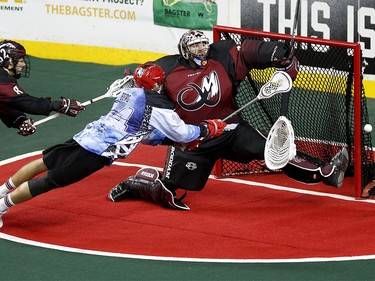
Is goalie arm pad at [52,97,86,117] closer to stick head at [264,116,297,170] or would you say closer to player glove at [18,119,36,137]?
player glove at [18,119,36,137]

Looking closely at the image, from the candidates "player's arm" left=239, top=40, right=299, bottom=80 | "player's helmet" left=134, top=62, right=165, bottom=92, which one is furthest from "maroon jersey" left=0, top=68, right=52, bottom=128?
"player's arm" left=239, top=40, right=299, bottom=80

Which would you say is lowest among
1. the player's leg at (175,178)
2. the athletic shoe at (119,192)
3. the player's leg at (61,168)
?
the athletic shoe at (119,192)

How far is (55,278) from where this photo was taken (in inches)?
284

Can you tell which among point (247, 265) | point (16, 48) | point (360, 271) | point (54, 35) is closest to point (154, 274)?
point (247, 265)

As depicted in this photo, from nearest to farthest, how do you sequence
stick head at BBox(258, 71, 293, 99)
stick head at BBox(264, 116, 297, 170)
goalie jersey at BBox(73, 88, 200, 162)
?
goalie jersey at BBox(73, 88, 200, 162), stick head at BBox(264, 116, 297, 170), stick head at BBox(258, 71, 293, 99)

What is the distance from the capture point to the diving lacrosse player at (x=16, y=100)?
27.7ft

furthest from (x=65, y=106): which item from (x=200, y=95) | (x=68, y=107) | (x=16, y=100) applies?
(x=200, y=95)

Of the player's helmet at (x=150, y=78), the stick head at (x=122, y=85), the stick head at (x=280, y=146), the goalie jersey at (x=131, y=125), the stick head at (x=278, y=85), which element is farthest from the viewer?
the stick head at (x=122, y=85)

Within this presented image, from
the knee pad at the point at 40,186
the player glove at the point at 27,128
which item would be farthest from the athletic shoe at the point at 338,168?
the player glove at the point at 27,128

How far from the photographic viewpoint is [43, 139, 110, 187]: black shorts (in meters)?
8.05

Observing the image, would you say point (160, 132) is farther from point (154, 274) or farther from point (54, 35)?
point (54, 35)

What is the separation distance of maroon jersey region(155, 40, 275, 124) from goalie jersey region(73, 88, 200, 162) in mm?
560

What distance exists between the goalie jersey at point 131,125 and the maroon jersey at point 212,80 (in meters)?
0.56

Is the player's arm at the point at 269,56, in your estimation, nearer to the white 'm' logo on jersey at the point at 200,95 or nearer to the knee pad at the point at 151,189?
the white 'm' logo on jersey at the point at 200,95
